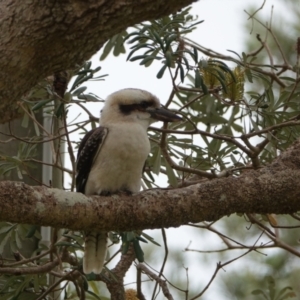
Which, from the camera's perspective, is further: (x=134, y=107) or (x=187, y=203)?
(x=134, y=107)

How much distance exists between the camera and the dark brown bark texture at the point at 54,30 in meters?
1.49

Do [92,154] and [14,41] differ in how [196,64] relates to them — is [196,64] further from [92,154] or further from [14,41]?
[14,41]

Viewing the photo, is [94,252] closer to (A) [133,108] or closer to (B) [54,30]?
(A) [133,108]

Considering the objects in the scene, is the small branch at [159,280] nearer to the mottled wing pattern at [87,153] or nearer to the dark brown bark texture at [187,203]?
the mottled wing pattern at [87,153]

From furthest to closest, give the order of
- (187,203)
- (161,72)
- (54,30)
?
1. (161,72)
2. (187,203)
3. (54,30)

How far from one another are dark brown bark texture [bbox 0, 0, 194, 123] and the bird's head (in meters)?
0.92

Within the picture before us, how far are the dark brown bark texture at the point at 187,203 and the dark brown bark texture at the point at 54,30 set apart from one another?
0.29 metres

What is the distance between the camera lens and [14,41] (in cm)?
154

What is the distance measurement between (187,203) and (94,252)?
2.26 ft

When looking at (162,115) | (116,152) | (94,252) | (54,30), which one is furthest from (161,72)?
(54,30)

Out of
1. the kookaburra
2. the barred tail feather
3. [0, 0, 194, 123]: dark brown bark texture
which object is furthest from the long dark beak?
[0, 0, 194, 123]: dark brown bark texture

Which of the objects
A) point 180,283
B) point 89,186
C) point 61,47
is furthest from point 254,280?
point 61,47

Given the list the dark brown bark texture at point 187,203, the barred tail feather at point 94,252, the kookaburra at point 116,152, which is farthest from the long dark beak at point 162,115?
the dark brown bark texture at point 187,203

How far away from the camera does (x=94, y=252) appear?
7.89 ft
